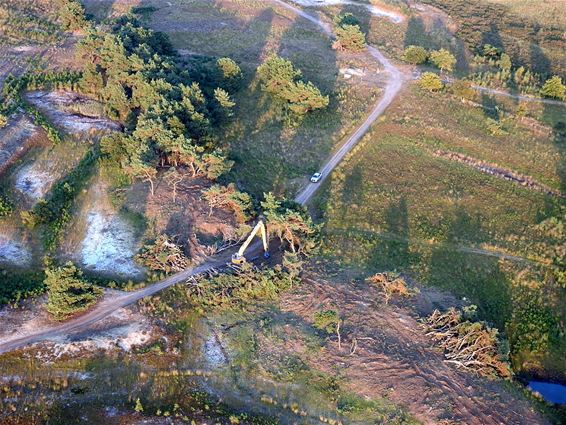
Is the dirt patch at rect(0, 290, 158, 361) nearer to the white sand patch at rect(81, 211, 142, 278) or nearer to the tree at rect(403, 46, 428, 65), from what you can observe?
the white sand patch at rect(81, 211, 142, 278)

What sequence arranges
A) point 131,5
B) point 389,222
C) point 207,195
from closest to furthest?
1. point 207,195
2. point 389,222
3. point 131,5

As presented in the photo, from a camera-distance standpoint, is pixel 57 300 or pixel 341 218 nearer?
pixel 57 300

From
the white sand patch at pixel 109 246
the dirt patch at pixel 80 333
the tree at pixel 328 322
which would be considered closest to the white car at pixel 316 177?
the white sand patch at pixel 109 246

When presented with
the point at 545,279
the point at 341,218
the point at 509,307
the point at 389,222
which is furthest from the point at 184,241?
the point at 545,279

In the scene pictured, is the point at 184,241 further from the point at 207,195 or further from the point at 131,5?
the point at 131,5

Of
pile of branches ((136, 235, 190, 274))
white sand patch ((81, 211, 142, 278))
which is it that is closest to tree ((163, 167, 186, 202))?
white sand patch ((81, 211, 142, 278))

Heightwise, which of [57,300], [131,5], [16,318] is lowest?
[16,318]
